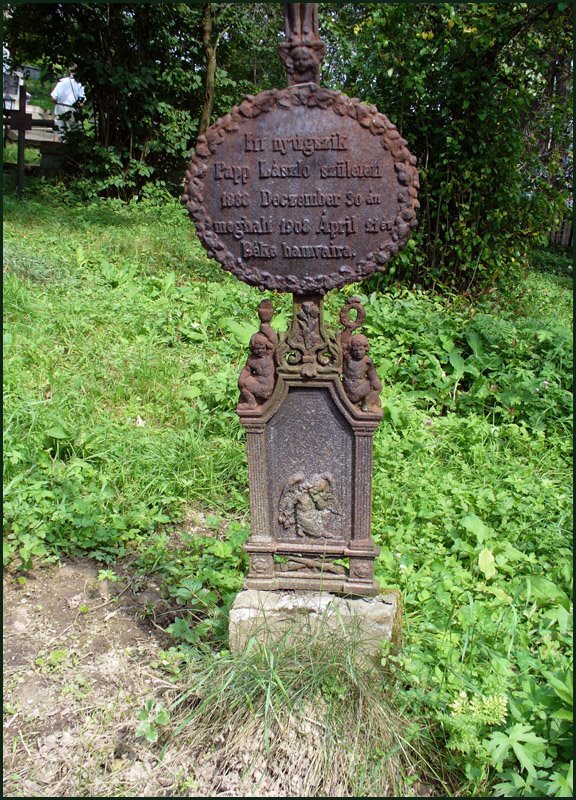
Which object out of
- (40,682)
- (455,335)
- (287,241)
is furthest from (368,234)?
(455,335)

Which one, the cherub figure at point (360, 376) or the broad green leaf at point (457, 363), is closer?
the cherub figure at point (360, 376)

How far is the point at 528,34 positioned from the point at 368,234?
468 cm

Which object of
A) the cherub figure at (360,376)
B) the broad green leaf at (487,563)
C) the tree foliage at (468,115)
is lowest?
the broad green leaf at (487,563)

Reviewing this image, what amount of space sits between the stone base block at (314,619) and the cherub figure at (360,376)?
753 mm

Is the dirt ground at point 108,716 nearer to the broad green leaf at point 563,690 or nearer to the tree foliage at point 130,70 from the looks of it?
the broad green leaf at point 563,690

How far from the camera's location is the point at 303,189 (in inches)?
91.3

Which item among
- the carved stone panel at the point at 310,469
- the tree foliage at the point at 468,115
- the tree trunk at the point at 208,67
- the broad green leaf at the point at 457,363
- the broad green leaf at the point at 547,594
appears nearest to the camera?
the carved stone panel at the point at 310,469

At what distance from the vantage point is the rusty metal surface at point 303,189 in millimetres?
2275

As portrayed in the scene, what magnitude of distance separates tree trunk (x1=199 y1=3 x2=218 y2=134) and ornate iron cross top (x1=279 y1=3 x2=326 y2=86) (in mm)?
9017

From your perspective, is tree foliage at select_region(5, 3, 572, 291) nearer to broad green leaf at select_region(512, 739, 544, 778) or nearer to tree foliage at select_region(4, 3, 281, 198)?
tree foliage at select_region(4, 3, 281, 198)

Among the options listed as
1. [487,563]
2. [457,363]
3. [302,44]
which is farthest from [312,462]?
[457,363]

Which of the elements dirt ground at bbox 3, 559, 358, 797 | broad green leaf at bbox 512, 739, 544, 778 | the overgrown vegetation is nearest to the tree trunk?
the overgrown vegetation

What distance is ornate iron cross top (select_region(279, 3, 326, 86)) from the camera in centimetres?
225

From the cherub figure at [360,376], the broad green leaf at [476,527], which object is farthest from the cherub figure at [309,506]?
the broad green leaf at [476,527]
